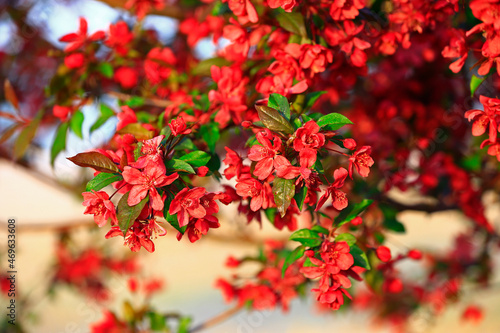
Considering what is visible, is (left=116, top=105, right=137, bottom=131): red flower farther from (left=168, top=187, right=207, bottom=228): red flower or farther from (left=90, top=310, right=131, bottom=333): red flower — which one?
(left=90, top=310, right=131, bottom=333): red flower

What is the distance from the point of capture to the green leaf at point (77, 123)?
995 millimetres

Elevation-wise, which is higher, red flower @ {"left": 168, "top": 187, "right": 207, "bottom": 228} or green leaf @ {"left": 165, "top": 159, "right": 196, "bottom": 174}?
green leaf @ {"left": 165, "top": 159, "right": 196, "bottom": 174}

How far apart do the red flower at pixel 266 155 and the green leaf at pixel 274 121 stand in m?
0.01

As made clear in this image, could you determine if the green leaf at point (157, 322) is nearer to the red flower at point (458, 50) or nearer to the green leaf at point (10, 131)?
the green leaf at point (10, 131)

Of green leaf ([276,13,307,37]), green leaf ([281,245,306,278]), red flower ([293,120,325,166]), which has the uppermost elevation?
green leaf ([276,13,307,37])

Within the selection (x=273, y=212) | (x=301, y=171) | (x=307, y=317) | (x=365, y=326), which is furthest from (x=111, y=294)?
(x=301, y=171)

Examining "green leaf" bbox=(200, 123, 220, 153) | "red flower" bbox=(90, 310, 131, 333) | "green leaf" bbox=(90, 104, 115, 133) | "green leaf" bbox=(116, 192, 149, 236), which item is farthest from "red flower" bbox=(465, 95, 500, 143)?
"red flower" bbox=(90, 310, 131, 333)

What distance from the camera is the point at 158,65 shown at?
117 cm

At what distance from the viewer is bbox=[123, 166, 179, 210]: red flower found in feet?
1.92

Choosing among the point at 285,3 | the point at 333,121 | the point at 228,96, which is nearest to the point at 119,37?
the point at 228,96

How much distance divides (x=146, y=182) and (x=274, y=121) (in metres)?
0.20

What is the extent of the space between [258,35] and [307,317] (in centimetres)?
258

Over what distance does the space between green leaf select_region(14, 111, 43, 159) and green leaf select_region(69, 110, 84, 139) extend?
83mm

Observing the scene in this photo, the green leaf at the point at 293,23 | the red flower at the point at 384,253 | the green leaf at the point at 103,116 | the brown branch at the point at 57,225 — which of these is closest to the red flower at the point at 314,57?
the green leaf at the point at 293,23
